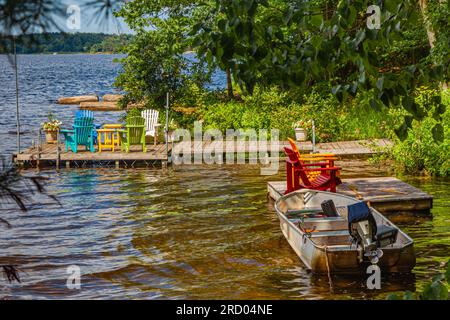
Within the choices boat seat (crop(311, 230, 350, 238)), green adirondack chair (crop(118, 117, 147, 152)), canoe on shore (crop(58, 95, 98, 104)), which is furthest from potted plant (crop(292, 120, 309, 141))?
canoe on shore (crop(58, 95, 98, 104))

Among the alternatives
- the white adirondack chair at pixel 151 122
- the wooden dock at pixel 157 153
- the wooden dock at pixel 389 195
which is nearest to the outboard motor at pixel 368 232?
the wooden dock at pixel 389 195

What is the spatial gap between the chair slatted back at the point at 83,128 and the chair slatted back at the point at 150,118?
2.36 metres

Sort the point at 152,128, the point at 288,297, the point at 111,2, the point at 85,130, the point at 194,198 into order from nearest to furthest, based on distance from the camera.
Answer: the point at 111,2 → the point at 288,297 → the point at 194,198 → the point at 85,130 → the point at 152,128

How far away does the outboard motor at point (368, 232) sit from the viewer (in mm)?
11492

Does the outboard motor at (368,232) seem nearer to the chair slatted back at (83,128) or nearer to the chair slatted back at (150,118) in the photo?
the chair slatted back at (83,128)

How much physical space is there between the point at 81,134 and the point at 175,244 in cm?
1200

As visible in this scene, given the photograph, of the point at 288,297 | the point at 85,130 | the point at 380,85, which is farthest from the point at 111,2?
the point at 85,130

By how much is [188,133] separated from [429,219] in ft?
45.4

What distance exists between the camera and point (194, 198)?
70.7 ft

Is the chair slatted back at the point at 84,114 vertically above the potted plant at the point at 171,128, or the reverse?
the chair slatted back at the point at 84,114

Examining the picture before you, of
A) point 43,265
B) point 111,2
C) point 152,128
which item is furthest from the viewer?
point 152,128

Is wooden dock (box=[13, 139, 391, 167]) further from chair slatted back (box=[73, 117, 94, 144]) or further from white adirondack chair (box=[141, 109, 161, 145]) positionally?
white adirondack chair (box=[141, 109, 161, 145])

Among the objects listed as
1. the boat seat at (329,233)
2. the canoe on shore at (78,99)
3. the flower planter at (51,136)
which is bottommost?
the boat seat at (329,233)
